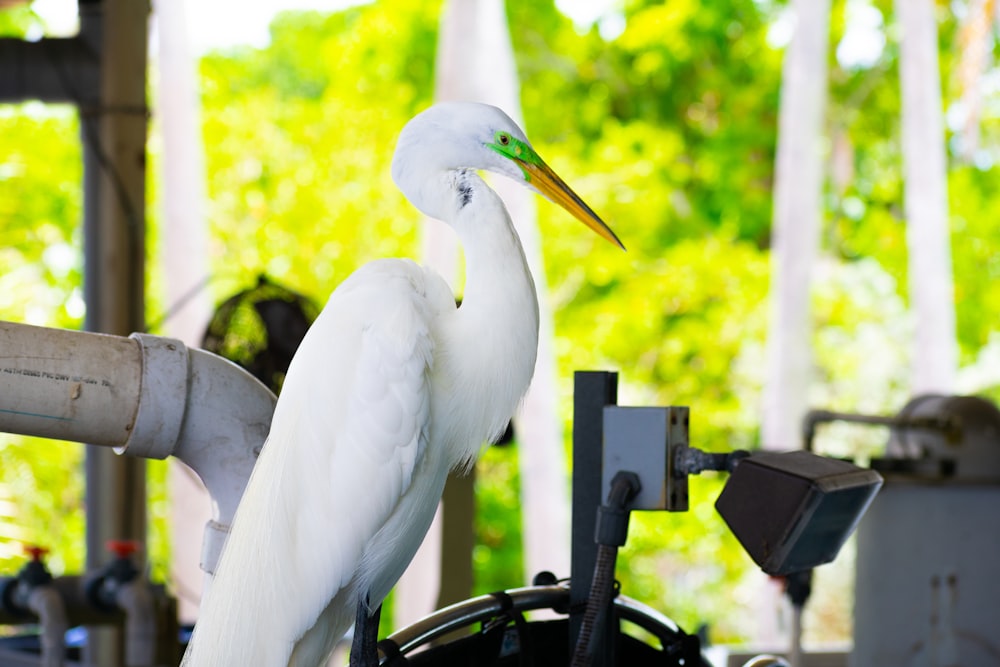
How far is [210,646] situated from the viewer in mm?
1356

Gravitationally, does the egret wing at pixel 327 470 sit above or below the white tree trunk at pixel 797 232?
below

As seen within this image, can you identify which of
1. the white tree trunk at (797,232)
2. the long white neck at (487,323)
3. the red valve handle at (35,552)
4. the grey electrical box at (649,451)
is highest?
the white tree trunk at (797,232)

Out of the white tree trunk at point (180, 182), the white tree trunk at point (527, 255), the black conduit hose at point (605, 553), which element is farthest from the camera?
the white tree trunk at point (180, 182)

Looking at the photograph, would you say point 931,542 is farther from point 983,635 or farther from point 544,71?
point 544,71

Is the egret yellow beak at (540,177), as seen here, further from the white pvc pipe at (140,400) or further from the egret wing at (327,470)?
the white pvc pipe at (140,400)

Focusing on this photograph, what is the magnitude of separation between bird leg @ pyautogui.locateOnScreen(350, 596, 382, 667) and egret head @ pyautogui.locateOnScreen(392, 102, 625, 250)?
22.1 inches

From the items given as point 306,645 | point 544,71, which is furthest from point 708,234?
point 306,645

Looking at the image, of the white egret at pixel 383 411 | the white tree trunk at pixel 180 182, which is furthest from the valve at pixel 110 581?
the white tree trunk at pixel 180 182

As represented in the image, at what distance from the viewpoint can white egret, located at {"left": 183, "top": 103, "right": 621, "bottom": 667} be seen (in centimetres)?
138

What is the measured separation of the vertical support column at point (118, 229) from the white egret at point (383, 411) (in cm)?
239

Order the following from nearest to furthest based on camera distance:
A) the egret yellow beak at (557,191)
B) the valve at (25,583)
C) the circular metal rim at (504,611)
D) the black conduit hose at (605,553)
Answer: the black conduit hose at (605,553) → the circular metal rim at (504,611) → the egret yellow beak at (557,191) → the valve at (25,583)

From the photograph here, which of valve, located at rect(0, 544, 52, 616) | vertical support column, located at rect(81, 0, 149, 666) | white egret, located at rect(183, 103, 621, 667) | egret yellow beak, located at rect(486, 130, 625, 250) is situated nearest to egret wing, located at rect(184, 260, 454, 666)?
white egret, located at rect(183, 103, 621, 667)

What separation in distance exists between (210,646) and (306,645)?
0.19 meters

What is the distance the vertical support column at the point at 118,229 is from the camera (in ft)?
12.1
